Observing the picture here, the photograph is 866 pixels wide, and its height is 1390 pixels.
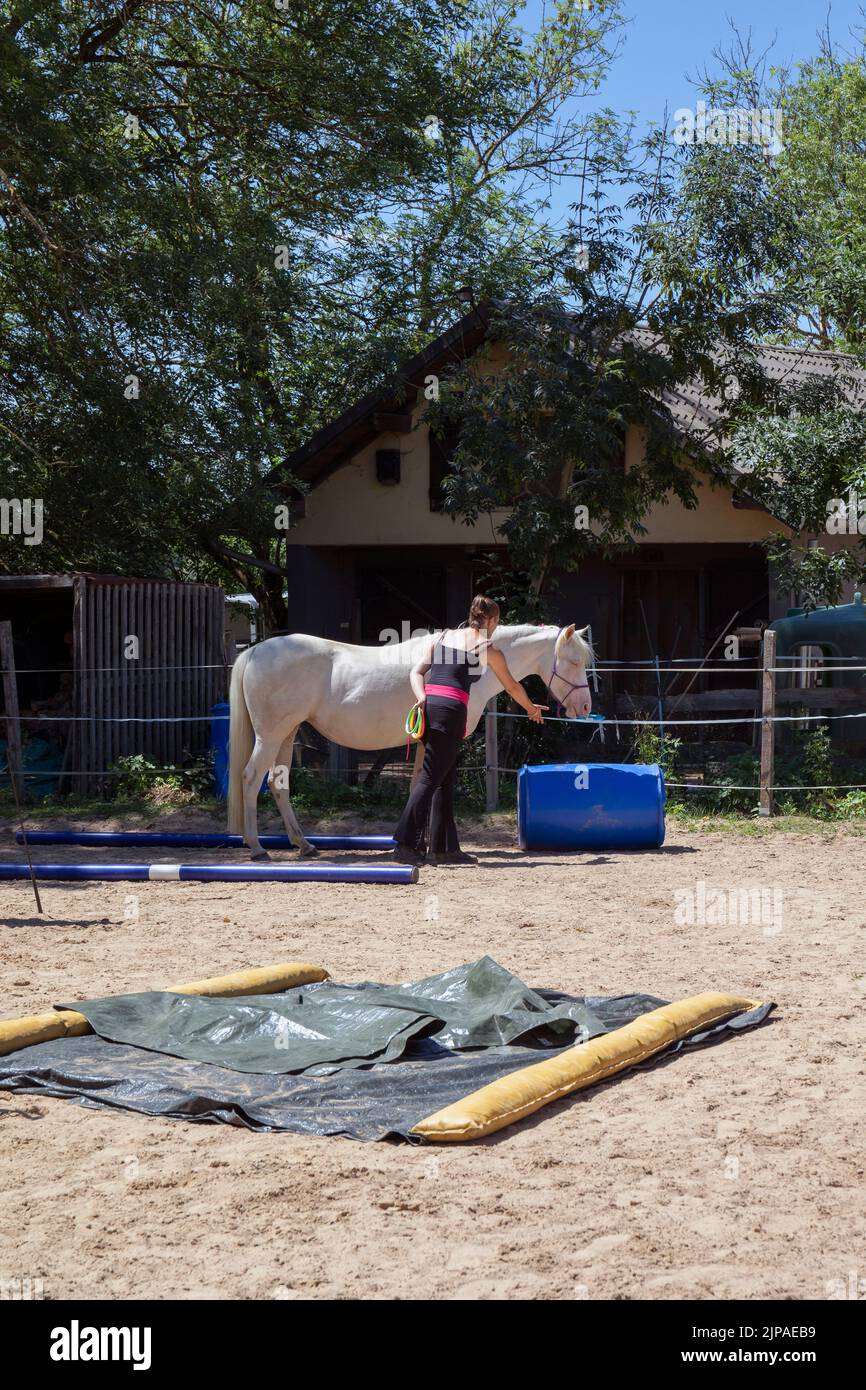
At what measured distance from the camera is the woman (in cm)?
1017

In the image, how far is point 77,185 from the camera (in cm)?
1490

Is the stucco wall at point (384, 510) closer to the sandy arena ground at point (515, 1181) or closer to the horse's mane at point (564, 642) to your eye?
the horse's mane at point (564, 642)

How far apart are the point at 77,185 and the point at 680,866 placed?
10017 mm

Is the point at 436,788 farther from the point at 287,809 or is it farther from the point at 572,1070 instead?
the point at 572,1070

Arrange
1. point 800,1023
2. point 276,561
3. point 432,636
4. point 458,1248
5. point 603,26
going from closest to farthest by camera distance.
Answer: point 458,1248, point 800,1023, point 432,636, point 276,561, point 603,26

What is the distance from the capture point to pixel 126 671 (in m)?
15.3

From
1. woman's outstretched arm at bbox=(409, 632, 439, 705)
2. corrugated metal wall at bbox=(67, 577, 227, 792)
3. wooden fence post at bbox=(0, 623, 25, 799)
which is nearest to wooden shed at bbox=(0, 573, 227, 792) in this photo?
corrugated metal wall at bbox=(67, 577, 227, 792)

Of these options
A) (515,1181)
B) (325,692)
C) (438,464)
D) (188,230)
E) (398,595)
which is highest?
(188,230)

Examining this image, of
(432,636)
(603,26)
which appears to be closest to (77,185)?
(432,636)

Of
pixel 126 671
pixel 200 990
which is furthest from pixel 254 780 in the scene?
pixel 200 990

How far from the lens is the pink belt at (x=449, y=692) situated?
10.2 m

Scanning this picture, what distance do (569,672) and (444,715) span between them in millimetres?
1402

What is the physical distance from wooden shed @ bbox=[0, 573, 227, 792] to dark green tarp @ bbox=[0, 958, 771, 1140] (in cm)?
876

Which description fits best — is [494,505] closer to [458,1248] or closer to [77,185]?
[77,185]
